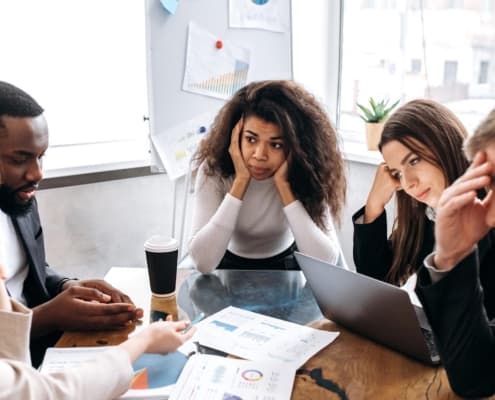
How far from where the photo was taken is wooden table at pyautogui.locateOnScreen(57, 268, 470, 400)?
0.89 meters

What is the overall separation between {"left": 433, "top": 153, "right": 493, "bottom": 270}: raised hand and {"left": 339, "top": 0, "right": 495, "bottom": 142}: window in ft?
5.17

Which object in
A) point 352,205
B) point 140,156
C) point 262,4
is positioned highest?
point 262,4

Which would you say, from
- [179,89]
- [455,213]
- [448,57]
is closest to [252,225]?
[179,89]


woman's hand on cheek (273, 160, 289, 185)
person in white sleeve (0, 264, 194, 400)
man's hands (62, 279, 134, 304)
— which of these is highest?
woman's hand on cheek (273, 160, 289, 185)

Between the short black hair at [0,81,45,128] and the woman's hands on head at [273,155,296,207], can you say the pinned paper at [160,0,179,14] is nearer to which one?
the woman's hands on head at [273,155,296,207]

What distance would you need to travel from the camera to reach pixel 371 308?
1020 mm

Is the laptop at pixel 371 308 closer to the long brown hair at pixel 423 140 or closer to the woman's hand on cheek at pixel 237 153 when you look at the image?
the long brown hair at pixel 423 140

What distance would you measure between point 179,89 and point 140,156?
0.40m

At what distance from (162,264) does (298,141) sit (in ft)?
2.27

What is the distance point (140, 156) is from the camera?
8.21 ft

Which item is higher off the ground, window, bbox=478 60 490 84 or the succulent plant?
window, bbox=478 60 490 84

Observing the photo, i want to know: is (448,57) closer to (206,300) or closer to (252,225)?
(252,225)

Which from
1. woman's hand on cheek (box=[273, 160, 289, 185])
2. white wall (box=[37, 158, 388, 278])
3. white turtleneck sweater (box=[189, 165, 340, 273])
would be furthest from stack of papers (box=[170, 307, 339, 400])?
white wall (box=[37, 158, 388, 278])

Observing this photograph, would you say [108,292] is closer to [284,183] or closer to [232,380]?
[232,380]
